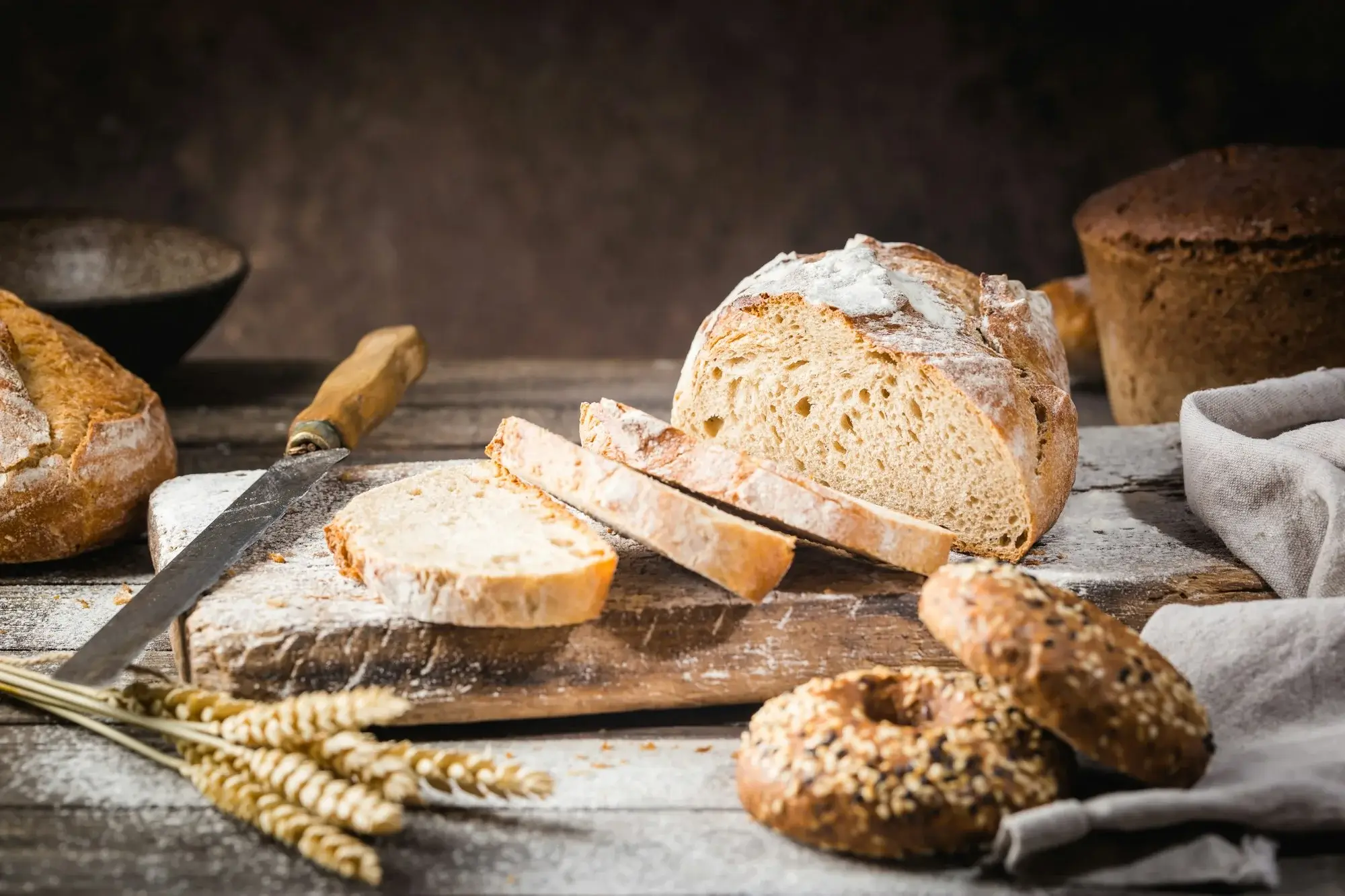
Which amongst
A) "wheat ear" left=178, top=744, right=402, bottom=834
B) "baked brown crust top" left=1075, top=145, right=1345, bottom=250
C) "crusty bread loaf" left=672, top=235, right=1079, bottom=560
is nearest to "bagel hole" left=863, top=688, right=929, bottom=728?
"crusty bread loaf" left=672, top=235, right=1079, bottom=560

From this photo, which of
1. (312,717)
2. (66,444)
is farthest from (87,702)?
(66,444)

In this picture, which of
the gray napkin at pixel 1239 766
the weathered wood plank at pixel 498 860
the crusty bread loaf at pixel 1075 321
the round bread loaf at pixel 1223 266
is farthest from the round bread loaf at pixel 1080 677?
the crusty bread loaf at pixel 1075 321

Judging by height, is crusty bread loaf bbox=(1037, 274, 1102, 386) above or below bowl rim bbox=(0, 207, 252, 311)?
below

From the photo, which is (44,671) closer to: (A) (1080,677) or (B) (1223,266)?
(A) (1080,677)

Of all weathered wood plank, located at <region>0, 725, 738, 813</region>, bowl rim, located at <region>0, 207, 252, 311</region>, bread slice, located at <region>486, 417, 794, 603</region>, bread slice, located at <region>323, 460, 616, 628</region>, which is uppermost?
bowl rim, located at <region>0, 207, 252, 311</region>

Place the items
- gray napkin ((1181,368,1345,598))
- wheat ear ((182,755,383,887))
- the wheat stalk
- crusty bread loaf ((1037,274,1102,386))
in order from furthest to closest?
crusty bread loaf ((1037,274,1102,386)) < gray napkin ((1181,368,1345,598)) < the wheat stalk < wheat ear ((182,755,383,887))

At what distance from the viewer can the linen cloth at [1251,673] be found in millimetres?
1702

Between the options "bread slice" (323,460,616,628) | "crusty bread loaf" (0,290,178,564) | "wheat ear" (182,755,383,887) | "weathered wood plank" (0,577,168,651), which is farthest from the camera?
"crusty bread loaf" (0,290,178,564)

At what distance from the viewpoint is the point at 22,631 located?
2453 millimetres

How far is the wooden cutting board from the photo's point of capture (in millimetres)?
2080

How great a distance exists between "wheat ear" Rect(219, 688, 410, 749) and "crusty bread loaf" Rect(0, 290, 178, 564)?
1.04 m

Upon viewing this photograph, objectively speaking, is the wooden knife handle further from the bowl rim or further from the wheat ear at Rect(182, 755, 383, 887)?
the wheat ear at Rect(182, 755, 383, 887)

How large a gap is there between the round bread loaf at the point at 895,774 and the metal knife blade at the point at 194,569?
94cm

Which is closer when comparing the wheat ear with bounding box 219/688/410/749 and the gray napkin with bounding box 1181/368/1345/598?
the wheat ear with bounding box 219/688/410/749
